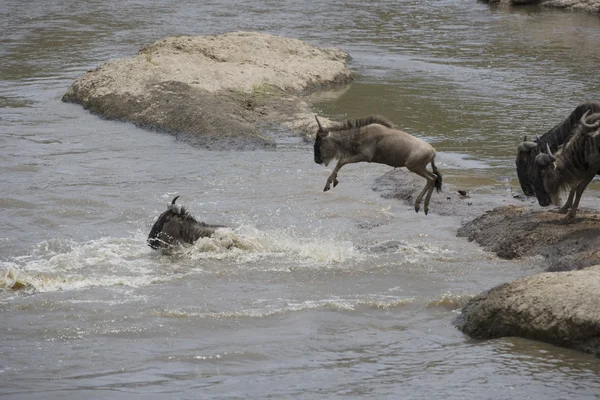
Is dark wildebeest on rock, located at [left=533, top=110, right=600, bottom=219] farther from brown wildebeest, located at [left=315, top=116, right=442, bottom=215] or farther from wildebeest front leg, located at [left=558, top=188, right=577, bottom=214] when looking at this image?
brown wildebeest, located at [left=315, top=116, right=442, bottom=215]

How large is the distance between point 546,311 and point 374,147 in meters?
4.18

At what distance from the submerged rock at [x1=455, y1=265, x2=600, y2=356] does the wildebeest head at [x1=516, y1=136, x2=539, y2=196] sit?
356 centimetres

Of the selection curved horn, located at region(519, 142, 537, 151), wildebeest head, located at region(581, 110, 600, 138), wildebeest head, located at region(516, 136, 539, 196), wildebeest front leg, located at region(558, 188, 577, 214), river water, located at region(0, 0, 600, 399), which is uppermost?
wildebeest head, located at region(581, 110, 600, 138)

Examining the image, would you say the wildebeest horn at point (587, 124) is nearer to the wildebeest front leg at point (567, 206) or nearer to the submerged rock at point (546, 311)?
the wildebeest front leg at point (567, 206)

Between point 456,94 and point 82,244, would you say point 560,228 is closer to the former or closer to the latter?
point 82,244

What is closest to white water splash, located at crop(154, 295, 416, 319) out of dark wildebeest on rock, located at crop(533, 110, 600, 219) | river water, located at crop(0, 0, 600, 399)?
river water, located at crop(0, 0, 600, 399)

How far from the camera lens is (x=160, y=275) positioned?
10656 millimetres

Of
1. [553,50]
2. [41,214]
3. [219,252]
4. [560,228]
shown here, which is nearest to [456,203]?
[560,228]

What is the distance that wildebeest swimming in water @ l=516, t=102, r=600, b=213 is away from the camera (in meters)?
11.4

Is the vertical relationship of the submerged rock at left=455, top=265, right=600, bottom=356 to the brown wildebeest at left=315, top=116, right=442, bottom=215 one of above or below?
below

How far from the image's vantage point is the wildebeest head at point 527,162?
39.2 ft

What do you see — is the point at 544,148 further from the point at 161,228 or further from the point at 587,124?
the point at 161,228

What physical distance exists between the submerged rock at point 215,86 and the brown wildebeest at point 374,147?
15.5 feet

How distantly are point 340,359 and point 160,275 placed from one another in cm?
318
